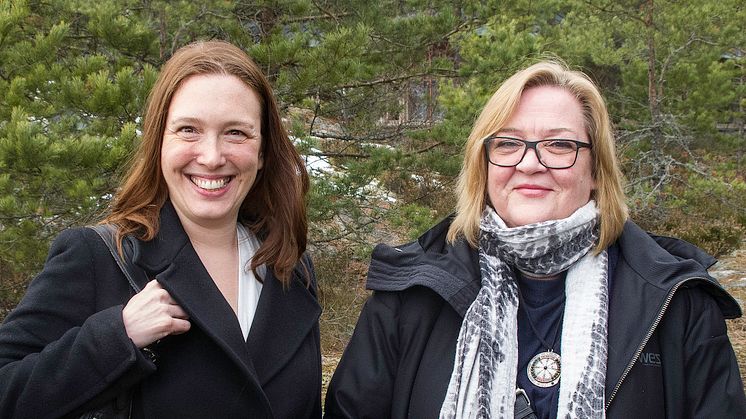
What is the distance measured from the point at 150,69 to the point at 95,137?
719 mm

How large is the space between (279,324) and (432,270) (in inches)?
20.3

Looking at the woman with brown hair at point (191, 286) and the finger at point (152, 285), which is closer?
the woman with brown hair at point (191, 286)

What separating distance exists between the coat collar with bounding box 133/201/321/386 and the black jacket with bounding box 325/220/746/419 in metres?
0.22

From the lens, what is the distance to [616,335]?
7.02ft

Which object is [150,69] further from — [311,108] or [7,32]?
[311,108]

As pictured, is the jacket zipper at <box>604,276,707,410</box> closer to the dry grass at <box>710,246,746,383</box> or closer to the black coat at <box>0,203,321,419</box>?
the black coat at <box>0,203,321,419</box>

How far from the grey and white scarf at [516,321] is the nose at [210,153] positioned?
34.2 inches

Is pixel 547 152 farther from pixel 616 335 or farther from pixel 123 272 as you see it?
pixel 123 272

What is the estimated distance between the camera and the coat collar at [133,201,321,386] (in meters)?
2.06

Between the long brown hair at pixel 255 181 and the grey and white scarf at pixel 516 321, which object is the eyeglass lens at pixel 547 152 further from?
the long brown hair at pixel 255 181

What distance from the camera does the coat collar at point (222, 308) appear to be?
2059 millimetres

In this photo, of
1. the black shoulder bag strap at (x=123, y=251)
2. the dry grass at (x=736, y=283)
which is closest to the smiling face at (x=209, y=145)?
A: the black shoulder bag strap at (x=123, y=251)

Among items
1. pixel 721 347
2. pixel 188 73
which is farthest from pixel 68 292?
pixel 721 347

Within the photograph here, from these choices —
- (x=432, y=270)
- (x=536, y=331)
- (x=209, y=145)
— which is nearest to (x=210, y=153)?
(x=209, y=145)
